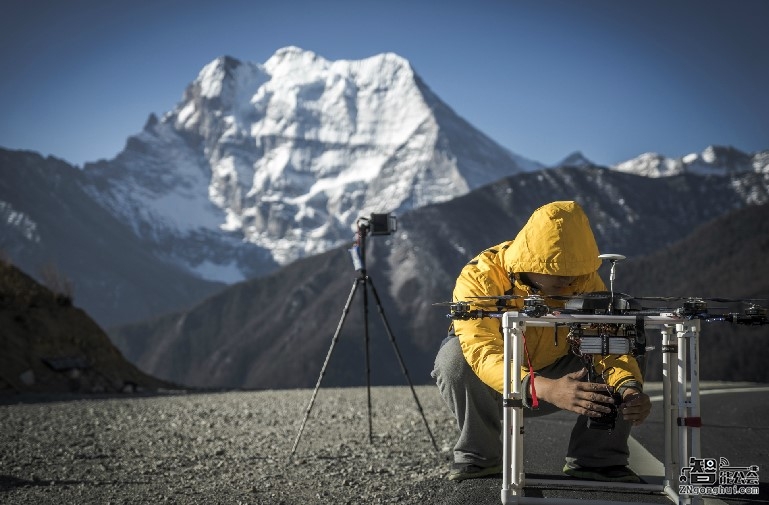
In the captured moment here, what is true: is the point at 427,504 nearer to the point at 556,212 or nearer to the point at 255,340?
the point at 556,212

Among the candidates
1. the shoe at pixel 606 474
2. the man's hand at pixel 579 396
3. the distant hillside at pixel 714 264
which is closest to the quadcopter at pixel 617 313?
the man's hand at pixel 579 396

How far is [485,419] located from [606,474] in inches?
30.6

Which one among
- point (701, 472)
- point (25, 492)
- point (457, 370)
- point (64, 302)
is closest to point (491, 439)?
point (457, 370)

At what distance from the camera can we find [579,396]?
356 centimetres

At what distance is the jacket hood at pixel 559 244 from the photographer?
3947 millimetres

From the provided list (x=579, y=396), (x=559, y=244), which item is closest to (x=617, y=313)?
(x=579, y=396)

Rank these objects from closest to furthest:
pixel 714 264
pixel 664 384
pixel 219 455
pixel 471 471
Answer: pixel 664 384 → pixel 471 471 → pixel 219 455 → pixel 714 264

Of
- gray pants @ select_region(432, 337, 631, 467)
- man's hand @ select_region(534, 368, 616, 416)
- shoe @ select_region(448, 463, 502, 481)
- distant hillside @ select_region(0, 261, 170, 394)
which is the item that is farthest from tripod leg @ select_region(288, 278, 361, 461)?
distant hillside @ select_region(0, 261, 170, 394)

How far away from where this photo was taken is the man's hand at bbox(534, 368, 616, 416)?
Answer: 352 centimetres

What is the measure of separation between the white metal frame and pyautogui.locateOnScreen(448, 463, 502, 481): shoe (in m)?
0.96

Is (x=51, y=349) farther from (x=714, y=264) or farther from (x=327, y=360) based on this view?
(x=714, y=264)

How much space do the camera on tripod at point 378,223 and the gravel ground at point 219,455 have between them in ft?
6.20

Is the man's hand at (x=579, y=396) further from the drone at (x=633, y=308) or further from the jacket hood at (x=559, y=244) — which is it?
the jacket hood at (x=559, y=244)

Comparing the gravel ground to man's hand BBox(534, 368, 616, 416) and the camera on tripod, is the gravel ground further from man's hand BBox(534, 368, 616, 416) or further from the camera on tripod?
the camera on tripod
